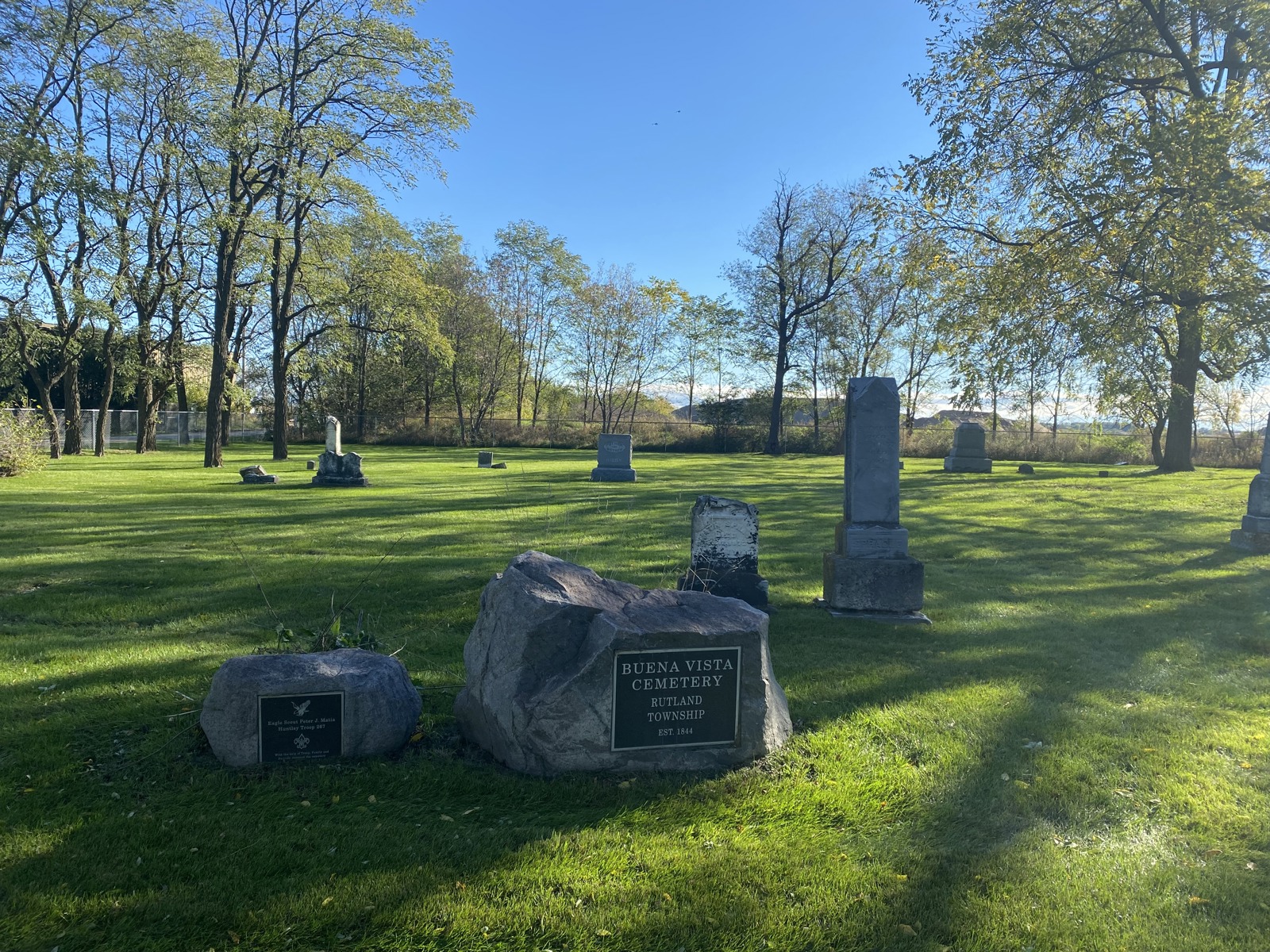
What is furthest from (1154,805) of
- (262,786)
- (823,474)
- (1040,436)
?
(1040,436)

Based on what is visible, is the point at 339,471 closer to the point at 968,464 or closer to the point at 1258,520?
the point at 1258,520

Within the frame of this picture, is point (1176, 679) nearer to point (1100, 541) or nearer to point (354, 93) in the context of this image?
point (1100, 541)

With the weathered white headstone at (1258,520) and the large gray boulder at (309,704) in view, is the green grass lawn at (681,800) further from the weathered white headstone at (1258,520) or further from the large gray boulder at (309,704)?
the weathered white headstone at (1258,520)

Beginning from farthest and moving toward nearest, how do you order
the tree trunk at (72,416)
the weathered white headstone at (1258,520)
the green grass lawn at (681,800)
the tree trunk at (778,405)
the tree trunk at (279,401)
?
the tree trunk at (778,405), the tree trunk at (72,416), the tree trunk at (279,401), the weathered white headstone at (1258,520), the green grass lawn at (681,800)

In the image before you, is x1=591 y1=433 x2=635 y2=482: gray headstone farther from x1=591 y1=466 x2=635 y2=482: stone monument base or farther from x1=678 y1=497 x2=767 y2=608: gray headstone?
x1=678 y1=497 x2=767 y2=608: gray headstone

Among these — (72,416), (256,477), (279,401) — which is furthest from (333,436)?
(72,416)

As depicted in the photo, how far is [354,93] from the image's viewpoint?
83.4 feet

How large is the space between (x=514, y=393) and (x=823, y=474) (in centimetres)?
3657

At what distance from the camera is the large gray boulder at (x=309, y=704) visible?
12.8 ft

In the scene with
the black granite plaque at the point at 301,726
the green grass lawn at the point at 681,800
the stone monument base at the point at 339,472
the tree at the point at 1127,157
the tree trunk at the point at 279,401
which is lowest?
the green grass lawn at the point at 681,800

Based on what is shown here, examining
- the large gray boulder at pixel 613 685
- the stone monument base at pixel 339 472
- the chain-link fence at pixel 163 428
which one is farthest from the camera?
the chain-link fence at pixel 163 428

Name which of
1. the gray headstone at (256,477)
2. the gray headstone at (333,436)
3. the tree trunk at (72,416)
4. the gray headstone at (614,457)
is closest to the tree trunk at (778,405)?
the gray headstone at (614,457)

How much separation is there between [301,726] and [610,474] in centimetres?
1802

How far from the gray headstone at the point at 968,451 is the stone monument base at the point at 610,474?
44.0 ft
